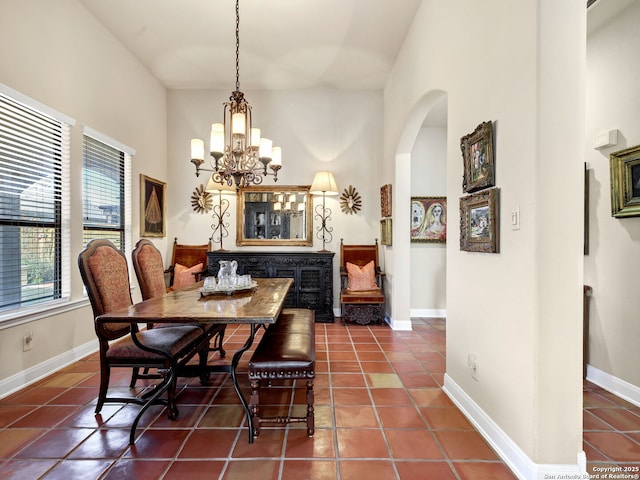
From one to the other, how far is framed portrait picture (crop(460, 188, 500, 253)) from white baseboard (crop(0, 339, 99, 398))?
11.6 feet

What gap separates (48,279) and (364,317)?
3.51m

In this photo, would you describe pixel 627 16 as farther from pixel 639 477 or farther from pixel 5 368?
pixel 5 368

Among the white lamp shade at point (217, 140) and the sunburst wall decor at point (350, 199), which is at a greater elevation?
the white lamp shade at point (217, 140)

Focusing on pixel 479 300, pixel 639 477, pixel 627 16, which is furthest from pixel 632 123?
pixel 639 477

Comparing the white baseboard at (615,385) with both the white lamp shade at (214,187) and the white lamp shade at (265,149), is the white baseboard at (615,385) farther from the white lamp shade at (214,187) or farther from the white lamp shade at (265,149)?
the white lamp shade at (214,187)

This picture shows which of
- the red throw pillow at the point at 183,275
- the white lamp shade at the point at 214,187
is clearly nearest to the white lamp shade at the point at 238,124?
the white lamp shade at the point at 214,187

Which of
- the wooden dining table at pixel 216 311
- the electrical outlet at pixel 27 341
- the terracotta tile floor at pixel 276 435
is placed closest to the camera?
the terracotta tile floor at pixel 276 435

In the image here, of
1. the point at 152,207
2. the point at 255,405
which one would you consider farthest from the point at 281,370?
the point at 152,207

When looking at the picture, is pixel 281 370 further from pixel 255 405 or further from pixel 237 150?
pixel 237 150

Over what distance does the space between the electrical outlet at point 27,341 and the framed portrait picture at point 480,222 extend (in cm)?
347

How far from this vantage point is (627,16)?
97.4 inches

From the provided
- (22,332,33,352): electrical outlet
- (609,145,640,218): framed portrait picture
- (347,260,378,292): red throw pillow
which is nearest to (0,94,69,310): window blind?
(22,332,33,352): electrical outlet

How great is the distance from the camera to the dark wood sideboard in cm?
476

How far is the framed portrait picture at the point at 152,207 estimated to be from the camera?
4414mm
